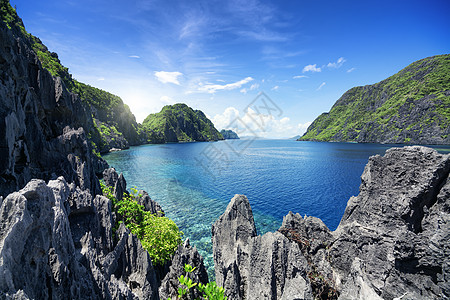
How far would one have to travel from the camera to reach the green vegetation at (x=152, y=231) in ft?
51.1

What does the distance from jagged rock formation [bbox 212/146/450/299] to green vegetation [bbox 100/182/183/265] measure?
480cm

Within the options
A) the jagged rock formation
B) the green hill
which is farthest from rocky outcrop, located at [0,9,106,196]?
the green hill

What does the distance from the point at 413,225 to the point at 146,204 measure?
25.7 m

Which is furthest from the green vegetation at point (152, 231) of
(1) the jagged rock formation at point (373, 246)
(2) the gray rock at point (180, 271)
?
(1) the jagged rock formation at point (373, 246)

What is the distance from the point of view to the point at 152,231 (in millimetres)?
17469

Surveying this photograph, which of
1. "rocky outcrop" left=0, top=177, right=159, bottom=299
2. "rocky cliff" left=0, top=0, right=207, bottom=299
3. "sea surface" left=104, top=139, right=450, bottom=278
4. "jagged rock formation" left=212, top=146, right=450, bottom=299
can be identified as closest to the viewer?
"rocky outcrop" left=0, top=177, right=159, bottom=299

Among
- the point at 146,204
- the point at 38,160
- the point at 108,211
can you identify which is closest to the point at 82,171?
the point at 38,160

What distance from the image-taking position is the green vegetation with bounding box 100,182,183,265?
614 inches

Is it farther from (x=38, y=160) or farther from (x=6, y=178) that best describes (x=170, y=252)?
(x=38, y=160)

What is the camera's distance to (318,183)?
177 ft

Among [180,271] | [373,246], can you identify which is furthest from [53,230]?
[373,246]

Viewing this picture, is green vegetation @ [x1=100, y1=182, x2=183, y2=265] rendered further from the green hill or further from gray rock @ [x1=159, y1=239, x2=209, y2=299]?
the green hill

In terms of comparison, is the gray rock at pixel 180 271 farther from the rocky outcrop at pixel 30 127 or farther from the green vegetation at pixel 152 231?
the rocky outcrop at pixel 30 127

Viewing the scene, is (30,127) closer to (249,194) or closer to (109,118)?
(249,194)
